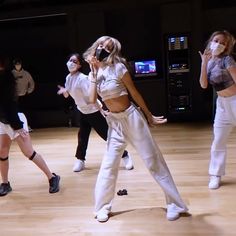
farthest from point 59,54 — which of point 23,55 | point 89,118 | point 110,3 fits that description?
point 89,118

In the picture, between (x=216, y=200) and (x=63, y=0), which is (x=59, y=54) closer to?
(x=63, y=0)

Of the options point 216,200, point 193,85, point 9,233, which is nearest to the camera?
point 9,233

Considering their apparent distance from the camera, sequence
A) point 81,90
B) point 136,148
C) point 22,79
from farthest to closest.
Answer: point 22,79
point 81,90
point 136,148

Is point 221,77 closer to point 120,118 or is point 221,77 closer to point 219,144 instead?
point 219,144

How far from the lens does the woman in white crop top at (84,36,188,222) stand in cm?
271

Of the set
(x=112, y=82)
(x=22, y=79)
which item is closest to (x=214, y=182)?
(x=112, y=82)

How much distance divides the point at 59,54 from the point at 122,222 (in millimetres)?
5285

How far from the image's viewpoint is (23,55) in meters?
7.70

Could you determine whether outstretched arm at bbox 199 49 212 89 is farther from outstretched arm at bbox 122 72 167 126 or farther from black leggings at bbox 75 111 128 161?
black leggings at bbox 75 111 128 161

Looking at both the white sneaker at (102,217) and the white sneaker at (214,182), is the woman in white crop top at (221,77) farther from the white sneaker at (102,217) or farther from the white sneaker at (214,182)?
the white sneaker at (102,217)

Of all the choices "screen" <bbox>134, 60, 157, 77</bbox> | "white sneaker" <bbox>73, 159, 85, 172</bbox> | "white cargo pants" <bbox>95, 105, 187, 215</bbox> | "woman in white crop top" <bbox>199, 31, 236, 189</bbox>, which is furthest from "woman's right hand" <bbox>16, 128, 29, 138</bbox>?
"screen" <bbox>134, 60, 157, 77</bbox>

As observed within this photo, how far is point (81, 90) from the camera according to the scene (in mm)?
4039

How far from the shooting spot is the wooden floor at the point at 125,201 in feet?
9.07

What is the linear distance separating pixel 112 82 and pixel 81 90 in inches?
54.0
